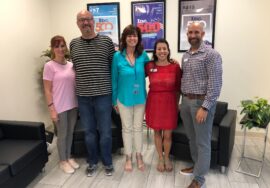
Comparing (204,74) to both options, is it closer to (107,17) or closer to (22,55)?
(107,17)

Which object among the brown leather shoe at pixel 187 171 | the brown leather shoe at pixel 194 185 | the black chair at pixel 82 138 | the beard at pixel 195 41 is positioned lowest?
the brown leather shoe at pixel 187 171

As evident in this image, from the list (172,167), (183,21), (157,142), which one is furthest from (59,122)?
(183,21)

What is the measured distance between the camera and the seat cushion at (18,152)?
1.97 m

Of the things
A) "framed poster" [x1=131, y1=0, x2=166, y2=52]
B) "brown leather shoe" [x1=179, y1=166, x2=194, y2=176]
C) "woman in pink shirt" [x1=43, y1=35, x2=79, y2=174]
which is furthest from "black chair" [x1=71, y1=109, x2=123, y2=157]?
"framed poster" [x1=131, y1=0, x2=166, y2=52]

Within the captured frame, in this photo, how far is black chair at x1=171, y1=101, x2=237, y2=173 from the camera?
2.33 m

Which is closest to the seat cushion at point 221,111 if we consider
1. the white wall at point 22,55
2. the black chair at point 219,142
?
the black chair at point 219,142

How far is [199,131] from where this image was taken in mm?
2012

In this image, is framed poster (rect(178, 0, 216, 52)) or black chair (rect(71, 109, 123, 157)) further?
framed poster (rect(178, 0, 216, 52))

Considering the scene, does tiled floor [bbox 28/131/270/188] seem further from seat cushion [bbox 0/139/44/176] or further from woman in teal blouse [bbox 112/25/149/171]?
woman in teal blouse [bbox 112/25/149/171]

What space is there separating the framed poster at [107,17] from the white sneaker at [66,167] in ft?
6.40

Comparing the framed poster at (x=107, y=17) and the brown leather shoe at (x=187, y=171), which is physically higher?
the framed poster at (x=107, y=17)

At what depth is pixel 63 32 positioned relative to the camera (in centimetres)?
377

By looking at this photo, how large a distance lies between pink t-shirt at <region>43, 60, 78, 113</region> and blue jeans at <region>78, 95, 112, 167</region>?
0.14m

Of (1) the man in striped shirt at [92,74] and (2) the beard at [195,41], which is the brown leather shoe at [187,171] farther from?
(2) the beard at [195,41]
